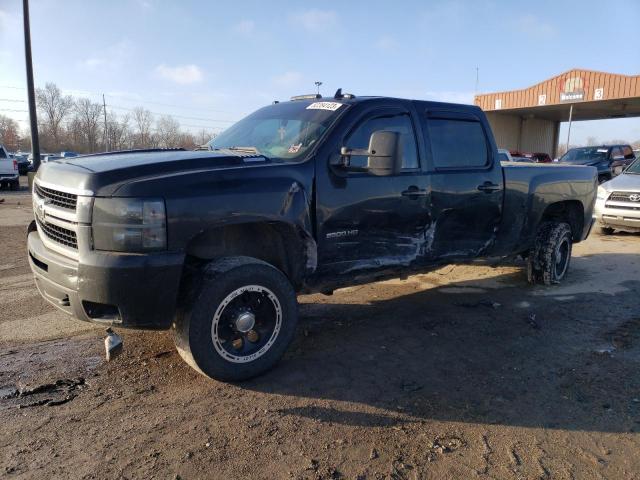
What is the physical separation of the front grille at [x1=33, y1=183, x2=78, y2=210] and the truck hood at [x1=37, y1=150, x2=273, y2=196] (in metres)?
0.06

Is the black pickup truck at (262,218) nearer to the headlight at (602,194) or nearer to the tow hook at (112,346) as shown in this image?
the tow hook at (112,346)

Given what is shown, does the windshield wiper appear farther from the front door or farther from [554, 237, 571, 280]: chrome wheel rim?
[554, 237, 571, 280]: chrome wheel rim

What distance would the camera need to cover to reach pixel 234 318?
3363 mm

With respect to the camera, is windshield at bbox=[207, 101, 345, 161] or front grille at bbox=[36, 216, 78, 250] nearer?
front grille at bbox=[36, 216, 78, 250]

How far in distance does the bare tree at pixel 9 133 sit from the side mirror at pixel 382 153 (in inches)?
3647

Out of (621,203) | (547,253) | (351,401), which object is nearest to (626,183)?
(621,203)

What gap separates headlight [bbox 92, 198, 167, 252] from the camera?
2906 mm

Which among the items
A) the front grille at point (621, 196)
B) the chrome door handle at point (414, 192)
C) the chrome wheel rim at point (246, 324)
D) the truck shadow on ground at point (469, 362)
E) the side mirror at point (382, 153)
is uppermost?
the side mirror at point (382, 153)

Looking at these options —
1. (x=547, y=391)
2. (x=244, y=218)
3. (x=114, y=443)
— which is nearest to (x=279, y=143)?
(x=244, y=218)

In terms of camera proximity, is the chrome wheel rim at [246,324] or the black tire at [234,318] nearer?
the black tire at [234,318]

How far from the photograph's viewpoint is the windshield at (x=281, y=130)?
3887mm

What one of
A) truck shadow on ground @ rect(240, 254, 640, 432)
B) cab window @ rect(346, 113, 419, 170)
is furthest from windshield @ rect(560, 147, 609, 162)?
cab window @ rect(346, 113, 419, 170)

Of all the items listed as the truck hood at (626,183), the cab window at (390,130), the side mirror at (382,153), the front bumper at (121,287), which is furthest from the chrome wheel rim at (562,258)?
the front bumper at (121,287)

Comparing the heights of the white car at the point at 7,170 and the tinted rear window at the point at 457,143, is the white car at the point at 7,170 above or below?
below
